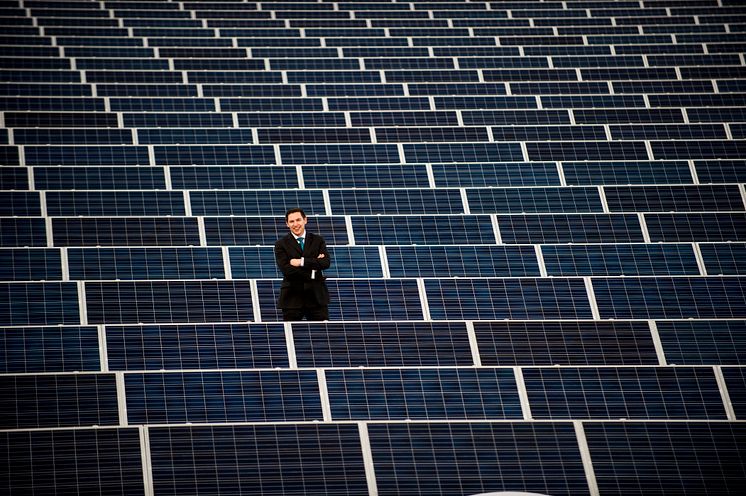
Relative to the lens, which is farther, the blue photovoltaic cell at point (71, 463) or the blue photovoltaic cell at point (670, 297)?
the blue photovoltaic cell at point (670, 297)

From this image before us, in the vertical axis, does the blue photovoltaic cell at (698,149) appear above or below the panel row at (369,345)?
above

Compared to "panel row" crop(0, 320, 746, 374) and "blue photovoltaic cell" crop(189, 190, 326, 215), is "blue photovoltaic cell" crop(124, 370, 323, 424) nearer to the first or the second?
"panel row" crop(0, 320, 746, 374)

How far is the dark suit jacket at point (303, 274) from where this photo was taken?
11398 millimetres

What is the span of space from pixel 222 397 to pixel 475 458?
2.18m

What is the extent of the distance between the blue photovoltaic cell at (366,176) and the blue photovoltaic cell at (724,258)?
4.41 meters

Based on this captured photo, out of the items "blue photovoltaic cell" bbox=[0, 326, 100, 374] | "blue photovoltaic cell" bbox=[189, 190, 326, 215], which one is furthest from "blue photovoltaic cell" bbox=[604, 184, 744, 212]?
"blue photovoltaic cell" bbox=[0, 326, 100, 374]

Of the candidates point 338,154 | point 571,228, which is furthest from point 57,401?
point 338,154

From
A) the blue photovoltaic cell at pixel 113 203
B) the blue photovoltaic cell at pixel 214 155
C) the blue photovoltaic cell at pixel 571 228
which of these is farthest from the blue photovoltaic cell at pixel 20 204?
the blue photovoltaic cell at pixel 571 228

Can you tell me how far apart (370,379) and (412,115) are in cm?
1002

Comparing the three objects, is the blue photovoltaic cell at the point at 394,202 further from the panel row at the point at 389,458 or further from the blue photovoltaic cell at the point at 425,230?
the panel row at the point at 389,458

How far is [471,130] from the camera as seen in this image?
18.0 metres

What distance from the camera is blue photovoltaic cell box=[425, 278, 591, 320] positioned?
11.9 meters

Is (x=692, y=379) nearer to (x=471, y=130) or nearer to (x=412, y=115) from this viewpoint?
(x=471, y=130)

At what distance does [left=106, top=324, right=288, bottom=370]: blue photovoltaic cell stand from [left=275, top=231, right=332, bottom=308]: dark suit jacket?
101 cm
